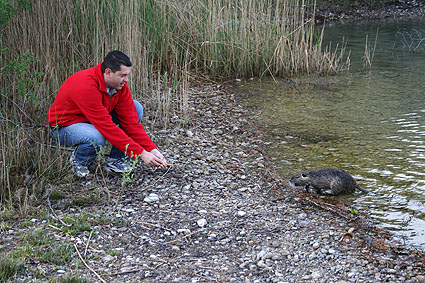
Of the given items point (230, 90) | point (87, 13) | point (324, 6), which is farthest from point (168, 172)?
point (324, 6)

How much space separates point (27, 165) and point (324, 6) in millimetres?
18660

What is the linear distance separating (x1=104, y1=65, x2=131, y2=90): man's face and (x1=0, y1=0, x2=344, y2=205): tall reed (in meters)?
0.74

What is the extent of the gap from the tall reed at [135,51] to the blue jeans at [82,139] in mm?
132

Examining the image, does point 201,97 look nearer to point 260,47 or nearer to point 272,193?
point 260,47

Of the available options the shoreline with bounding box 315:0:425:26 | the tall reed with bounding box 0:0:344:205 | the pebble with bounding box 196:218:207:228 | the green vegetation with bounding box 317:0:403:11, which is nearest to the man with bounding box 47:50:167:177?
the tall reed with bounding box 0:0:344:205

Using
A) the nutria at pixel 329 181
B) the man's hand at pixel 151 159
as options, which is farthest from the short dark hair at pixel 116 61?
the nutria at pixel 329 181

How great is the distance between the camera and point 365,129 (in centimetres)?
630

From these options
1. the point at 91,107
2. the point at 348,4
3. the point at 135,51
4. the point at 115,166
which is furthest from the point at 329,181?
the point at 348,4

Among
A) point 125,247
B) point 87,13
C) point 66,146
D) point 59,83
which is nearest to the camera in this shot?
point 125,247

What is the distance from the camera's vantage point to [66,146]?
4.57m

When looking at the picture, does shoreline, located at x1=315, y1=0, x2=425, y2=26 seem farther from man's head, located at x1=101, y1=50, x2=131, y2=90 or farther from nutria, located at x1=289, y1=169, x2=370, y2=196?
man's head, located at x1=101, y1=50, x2=131, y2=90

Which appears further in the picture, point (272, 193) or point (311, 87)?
point (311, 87)

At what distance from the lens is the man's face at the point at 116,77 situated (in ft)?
13.7

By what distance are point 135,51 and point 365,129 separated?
3.22 meters
